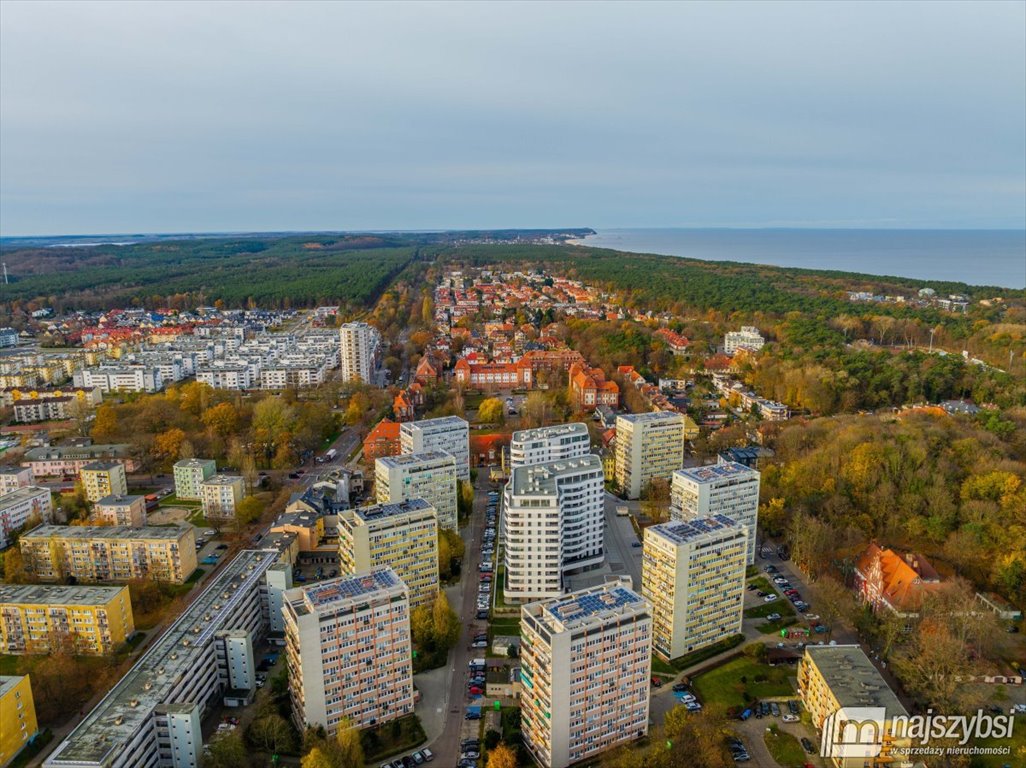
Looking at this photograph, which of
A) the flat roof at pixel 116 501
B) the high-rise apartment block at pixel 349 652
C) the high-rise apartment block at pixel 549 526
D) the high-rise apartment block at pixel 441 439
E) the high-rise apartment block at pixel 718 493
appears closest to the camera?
the high-rise apartment block at pixel 349 652

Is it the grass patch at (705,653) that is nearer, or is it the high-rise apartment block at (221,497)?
the grass patch at (705,653)

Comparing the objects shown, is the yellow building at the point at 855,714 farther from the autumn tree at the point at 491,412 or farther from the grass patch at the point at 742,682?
the autumn tree at the point at 491,412

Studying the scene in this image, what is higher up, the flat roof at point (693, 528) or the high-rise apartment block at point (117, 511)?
the flat roof at point (693, 528)

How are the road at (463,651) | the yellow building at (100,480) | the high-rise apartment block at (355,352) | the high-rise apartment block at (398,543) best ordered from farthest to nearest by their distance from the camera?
the high-rise apartment block at (355,352) → the yellow building at (100,480) → the high-rise apartment block at (398,543) → the road at (463,651)

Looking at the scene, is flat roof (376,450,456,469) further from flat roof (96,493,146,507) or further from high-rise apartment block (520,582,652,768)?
high-rise apartment block (520,582,652,768)

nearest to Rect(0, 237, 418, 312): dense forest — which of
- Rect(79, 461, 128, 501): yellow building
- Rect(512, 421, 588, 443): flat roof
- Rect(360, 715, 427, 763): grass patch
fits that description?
Rect(79, 461, 128, 501): yellow building

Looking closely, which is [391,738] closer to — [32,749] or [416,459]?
[32,749]

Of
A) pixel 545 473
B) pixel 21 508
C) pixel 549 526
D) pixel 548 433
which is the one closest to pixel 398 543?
pixel 549 526

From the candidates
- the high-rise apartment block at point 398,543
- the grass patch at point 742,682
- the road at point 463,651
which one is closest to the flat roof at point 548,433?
the road at point 463,651
